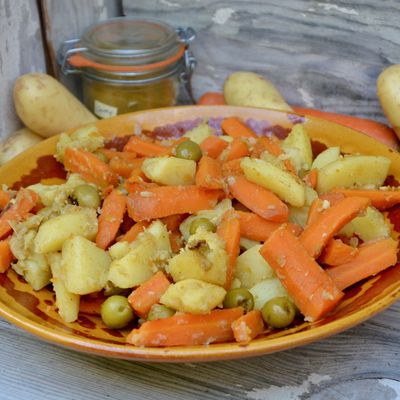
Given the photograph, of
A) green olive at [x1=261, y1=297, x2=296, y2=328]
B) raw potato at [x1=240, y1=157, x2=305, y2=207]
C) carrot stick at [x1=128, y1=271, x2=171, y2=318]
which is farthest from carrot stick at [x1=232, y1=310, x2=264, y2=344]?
raw potato at [x1=240, y1=157, x2=305, y2=207]

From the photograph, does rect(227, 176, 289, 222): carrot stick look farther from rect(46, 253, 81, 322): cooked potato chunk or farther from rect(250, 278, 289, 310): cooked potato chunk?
rect(46, 253, 81, 322): cooked potato chunk

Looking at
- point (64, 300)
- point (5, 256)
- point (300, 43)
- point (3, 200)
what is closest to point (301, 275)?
point (64, 300)

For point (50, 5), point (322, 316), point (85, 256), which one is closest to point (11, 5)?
point (50, 5)

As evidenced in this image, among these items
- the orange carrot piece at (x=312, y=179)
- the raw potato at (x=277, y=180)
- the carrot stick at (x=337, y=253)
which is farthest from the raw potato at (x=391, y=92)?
the carrot stick at (x=337, y=253)

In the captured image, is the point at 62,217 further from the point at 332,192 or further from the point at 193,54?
the point at 193,54

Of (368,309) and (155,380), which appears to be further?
(155,380)

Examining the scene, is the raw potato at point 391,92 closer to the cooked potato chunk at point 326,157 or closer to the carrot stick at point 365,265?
the cooked potato chunk at point 326,157
